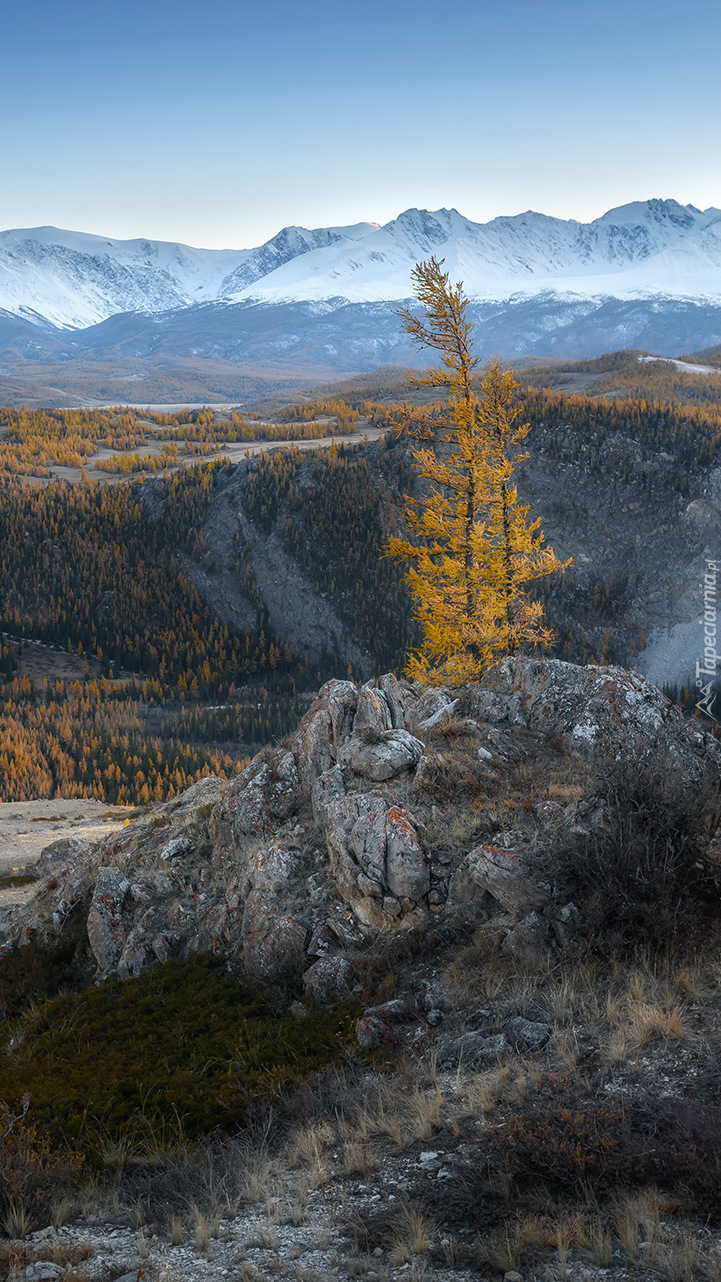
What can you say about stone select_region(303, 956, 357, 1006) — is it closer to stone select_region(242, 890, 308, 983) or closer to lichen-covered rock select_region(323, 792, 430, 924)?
stone select_region(242, 890, 308, 983)

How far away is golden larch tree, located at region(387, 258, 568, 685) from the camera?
76.7ft

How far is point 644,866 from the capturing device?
10.3m

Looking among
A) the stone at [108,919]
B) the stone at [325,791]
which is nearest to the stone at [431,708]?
the stone at [325,791]

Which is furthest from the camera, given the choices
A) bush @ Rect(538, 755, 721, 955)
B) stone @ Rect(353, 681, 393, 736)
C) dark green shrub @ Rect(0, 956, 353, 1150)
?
stone @ Rect(353, 681, 393, 736)

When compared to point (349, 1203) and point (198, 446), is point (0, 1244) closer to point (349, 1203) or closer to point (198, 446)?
point (349, 1203)

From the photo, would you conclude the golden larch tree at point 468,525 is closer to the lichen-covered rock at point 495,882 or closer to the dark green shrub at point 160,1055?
the lichen-covered rock at point 495,882

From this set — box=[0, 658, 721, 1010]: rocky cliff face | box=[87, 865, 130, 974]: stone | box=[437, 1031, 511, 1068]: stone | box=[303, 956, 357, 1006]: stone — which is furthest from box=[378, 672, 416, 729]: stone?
box=[437, 1031, 511, 1068]: stone

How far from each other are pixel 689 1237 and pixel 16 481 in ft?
477

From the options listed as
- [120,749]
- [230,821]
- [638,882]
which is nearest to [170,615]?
[120,749]

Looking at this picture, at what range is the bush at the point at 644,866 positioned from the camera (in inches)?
400

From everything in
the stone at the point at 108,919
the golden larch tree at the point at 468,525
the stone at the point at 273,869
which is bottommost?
the stone at the point at 108,919

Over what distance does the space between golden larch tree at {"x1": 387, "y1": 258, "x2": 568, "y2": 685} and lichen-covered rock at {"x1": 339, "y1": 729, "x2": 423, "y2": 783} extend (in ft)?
28.5

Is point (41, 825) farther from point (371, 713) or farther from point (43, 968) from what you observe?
point (371, 713)

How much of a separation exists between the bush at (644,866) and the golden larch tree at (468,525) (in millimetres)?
12557
